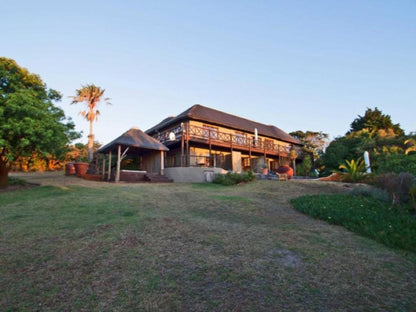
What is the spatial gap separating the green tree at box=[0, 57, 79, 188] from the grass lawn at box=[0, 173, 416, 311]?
483cm

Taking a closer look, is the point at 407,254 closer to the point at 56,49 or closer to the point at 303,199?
the point at 303,199

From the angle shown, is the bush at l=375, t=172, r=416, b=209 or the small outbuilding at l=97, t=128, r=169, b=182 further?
the small outbuilding at l=97, t=128, r=169, b=182

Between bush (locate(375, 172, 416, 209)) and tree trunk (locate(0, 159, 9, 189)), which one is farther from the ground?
tree trunk (locate(0, 159, 9, 189))

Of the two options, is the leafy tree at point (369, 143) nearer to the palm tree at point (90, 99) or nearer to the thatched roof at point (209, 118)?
the thatched roof at point (209, 118)

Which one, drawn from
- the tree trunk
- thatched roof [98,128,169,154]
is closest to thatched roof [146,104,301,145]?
thatched roof [98,128,169,154]

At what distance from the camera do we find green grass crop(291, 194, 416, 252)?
4.71m

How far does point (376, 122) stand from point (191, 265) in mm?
35376

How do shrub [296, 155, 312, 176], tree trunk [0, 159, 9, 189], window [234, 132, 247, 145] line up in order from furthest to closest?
shrub [296, 155, 312, 176] < window [234, 132, 247, 145] < tree trunk [0, 159, 9, 189]

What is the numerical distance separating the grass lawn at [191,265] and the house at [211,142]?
39.6 ft

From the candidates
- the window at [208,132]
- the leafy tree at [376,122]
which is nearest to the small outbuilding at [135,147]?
the window at [208,132]

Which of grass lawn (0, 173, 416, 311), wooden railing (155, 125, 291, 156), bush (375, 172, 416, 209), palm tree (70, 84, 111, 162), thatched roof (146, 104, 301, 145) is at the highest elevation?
palm tree (70, 84, 111, 162)

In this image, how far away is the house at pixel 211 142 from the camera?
60.7 ft

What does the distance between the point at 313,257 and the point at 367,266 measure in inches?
30.8

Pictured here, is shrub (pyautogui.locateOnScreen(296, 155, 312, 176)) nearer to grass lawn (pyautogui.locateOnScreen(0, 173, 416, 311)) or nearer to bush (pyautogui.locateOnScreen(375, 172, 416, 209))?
bush (pyautogui.locateOnScreen(375, 172, 416, 209))
